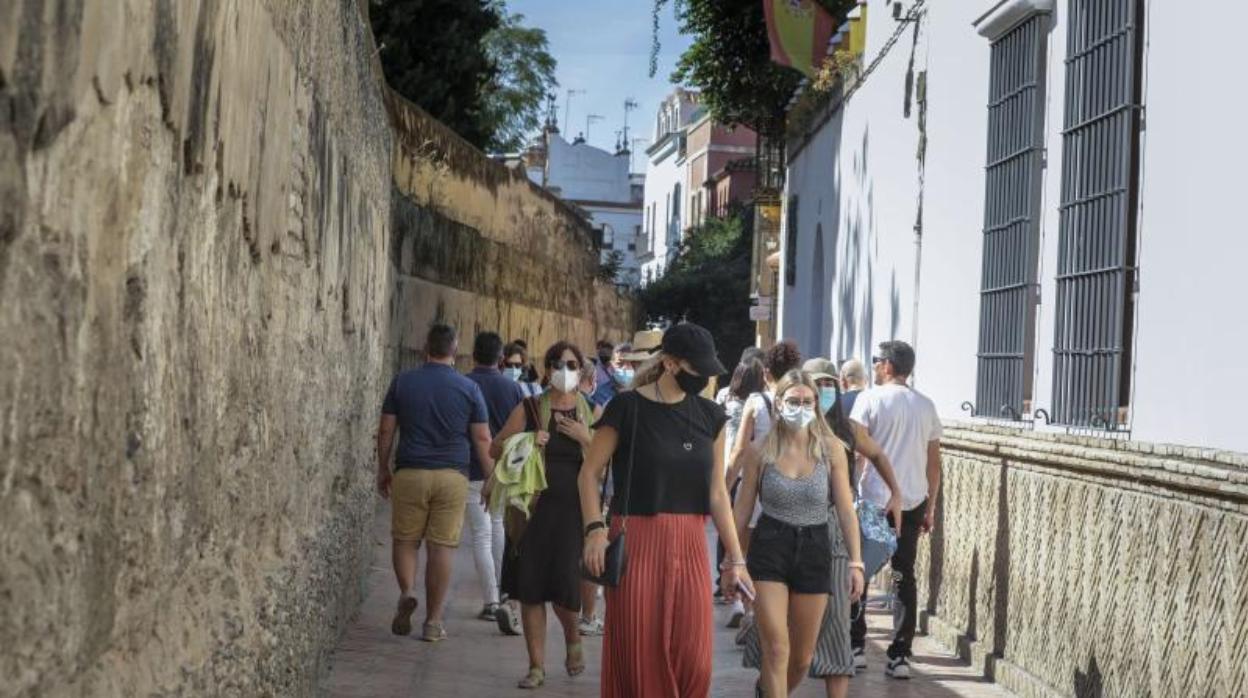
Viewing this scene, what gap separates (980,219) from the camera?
1357 cm

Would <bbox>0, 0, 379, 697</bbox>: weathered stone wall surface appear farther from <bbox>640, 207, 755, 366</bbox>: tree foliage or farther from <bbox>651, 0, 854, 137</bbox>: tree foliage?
<bbox>640, 207, 755, 366</bbox>: tree foliage

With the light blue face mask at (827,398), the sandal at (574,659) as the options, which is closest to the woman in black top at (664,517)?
the light blue face mask at (827,398)

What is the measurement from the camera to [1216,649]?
7.54 meters

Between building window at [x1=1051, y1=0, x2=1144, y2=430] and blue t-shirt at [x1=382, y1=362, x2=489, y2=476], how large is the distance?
3.22 m

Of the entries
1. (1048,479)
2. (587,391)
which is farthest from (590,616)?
(1048,479)

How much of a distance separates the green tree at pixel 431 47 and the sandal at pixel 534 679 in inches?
755

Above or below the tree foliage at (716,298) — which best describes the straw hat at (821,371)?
below

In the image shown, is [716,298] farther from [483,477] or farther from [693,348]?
[693,348]

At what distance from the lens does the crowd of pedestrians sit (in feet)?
24.6

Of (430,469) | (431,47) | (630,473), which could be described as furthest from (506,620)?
(431,47)

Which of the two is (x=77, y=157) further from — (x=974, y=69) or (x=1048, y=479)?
(x=974, y=69)

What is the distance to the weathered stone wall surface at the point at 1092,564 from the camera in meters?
7.62

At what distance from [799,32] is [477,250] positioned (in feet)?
16.9

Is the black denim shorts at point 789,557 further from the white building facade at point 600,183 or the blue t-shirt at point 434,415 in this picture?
the white building facade at point 600,183
